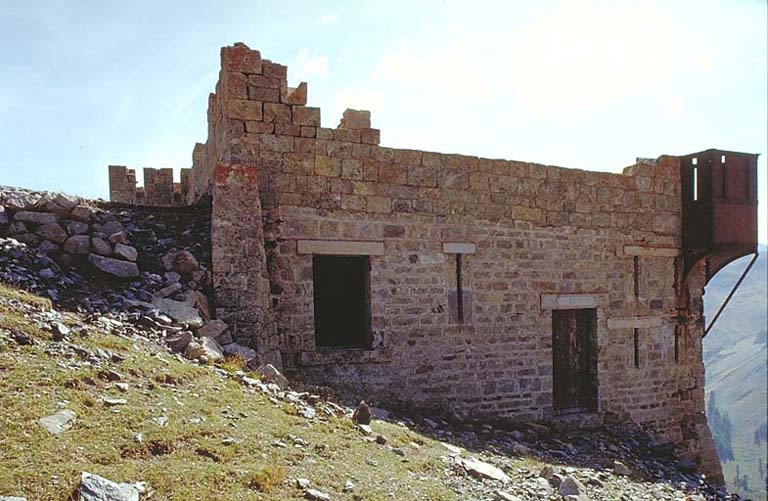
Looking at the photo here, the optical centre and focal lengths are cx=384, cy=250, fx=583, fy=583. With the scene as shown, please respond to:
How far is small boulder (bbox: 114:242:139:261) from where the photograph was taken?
6.54 metres

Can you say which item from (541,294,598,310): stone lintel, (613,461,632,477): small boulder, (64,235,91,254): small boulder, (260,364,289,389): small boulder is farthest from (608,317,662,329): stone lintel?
(64,235,91,254): small boulder

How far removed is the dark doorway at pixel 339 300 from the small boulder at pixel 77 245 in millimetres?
3025

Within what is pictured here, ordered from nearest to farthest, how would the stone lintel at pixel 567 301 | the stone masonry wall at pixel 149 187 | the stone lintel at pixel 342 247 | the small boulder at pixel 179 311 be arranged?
the small boulder at pixel 179 311 → the stone lintel at pixel 342 247 → the stone lintel at pixel 567 301 → the stone masonry wall at pixel 149 187

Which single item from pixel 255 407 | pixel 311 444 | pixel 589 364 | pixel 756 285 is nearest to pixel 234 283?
pixel 255 407

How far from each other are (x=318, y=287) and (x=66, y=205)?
3560mm

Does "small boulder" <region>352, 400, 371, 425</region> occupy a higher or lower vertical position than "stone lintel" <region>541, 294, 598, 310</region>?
lower

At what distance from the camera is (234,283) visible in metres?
6.86

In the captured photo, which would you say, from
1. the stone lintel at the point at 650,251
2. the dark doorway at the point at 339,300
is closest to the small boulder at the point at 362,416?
Answer: the dark doorway at the point at 339,300

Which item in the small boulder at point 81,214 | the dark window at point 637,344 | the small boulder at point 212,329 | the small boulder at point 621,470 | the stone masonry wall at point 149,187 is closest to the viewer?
→ the small boulder at point 212,329

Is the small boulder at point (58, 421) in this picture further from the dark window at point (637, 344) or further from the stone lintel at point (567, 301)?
the dark window at point (637, 344)

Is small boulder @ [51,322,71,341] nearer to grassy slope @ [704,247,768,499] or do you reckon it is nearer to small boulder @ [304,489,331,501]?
small boulder @ [304,489,331,501]

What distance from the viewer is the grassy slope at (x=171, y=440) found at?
3.36 m

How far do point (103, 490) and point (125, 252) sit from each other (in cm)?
392

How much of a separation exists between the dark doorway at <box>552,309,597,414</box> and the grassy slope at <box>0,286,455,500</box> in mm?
5267
